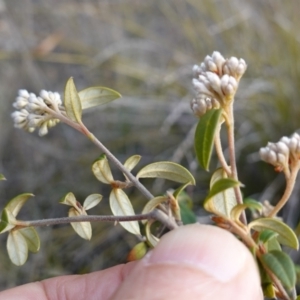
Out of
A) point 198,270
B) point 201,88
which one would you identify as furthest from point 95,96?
point 198,270

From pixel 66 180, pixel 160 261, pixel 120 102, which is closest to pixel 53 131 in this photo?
pixel 66 180

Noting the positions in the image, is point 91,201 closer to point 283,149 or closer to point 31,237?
point 31,237

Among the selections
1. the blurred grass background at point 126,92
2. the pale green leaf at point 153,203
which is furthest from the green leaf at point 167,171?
the blurred grass background at point 126,92

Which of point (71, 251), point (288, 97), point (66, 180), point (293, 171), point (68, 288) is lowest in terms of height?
point (71, 251)

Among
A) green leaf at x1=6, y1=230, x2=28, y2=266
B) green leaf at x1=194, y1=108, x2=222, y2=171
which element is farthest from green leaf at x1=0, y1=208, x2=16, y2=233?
green leaf at x1=194, y1=108, x2=222, y2=171

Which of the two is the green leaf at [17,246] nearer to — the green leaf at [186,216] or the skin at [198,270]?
the skin at [198,270]

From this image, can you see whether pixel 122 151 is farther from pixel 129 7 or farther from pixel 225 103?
pixel 225 103

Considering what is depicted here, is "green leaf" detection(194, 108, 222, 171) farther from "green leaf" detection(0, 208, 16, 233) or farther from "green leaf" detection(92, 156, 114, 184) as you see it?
"green leaf" detection(0, 208, 16, 233)
